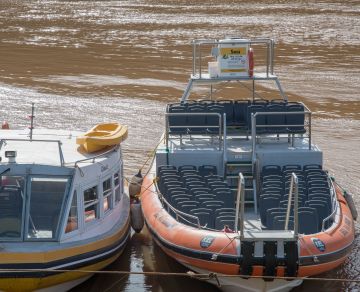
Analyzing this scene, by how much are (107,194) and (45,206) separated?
1463mm

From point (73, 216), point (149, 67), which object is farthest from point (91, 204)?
point (149, 67)

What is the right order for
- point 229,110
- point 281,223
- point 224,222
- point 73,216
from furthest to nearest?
1. point 229,110
2. point 224,222
3. point 281,223
4. point 73,216

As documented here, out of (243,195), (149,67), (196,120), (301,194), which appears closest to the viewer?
(243,195)

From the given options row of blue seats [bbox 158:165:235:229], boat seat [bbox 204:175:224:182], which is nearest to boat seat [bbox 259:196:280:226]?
row of blue seats [bbox 158:165:235:229]

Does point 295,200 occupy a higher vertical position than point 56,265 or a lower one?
higher

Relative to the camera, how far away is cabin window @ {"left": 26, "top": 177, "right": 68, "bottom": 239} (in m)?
11.7

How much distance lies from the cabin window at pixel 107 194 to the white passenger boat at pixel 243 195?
2.40ft

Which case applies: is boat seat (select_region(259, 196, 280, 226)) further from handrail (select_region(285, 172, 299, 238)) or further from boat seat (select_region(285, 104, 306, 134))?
boat seat (select_region(285, 104, 306, 134))

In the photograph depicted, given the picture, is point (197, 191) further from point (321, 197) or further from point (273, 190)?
Answer: point (321, 197)

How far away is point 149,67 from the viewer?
31172 millimetres

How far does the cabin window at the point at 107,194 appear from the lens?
1301 cm

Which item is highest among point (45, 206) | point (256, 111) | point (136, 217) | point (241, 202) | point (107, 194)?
point (241, 202)

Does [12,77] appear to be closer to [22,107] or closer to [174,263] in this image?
[22,107]

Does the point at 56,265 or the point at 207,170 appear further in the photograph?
the point at 207,170
